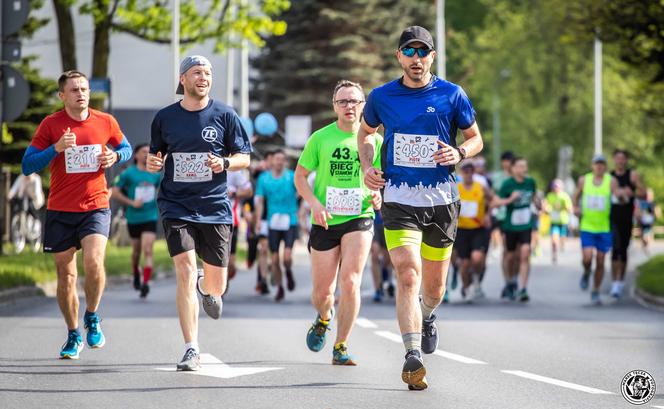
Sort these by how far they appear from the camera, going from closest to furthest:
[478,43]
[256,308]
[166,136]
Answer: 1. [166,136]
2. [256,308]
3. [478,43]

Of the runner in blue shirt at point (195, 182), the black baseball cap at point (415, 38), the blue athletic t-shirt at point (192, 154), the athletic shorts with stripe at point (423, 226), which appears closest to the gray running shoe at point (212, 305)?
the runner in blue shirt at point (195, 182)

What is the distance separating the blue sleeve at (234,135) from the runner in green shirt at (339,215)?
60 cm

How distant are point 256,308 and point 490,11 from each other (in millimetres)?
57828

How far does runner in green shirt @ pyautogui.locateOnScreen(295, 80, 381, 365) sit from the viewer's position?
10664 millimetres

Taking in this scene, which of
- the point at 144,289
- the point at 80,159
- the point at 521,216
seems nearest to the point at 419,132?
the point at 80,159

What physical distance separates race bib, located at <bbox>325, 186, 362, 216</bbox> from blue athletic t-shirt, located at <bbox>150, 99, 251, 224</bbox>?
90 cm

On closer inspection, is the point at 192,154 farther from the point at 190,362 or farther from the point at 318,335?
the point at 318,335

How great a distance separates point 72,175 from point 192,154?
1186 millimetres

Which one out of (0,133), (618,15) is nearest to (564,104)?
(618,15)

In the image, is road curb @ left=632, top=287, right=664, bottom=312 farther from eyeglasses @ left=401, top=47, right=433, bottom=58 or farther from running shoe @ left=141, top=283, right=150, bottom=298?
eyeglasses @ left=401, top=47, right=433, bottom=58

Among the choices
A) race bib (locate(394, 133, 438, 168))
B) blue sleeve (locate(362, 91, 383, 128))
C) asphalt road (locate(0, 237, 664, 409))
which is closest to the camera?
asphalt road (locate(0, 237, 664, 409))

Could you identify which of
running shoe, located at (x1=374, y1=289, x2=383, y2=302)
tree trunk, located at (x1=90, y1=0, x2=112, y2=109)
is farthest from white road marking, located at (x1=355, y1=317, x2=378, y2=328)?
tree trunk, located at (x1=90, y1=0, x2=112, y2=109)

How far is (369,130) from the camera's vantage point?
32.0 feet

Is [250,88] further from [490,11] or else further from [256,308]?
[256,308]
